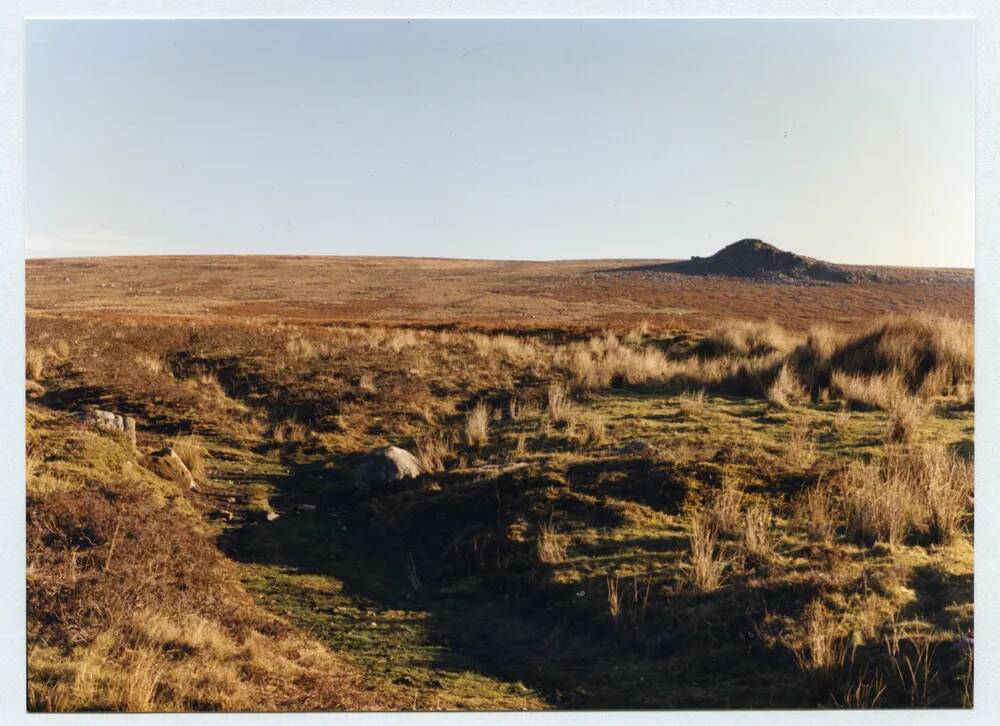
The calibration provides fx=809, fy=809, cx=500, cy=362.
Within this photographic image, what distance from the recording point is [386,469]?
35.3 feet

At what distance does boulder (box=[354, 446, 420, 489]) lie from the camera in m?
10.7

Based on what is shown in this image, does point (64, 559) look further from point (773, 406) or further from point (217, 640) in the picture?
point (773, 406)

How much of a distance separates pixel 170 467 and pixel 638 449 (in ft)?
19.7

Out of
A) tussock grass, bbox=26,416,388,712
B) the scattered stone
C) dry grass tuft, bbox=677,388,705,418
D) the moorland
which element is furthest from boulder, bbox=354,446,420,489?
dry grass tuft, bbox=677,388,705,418

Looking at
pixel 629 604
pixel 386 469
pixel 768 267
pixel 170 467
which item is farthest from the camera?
pixel 768 267

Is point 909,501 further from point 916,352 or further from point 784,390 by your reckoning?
point 916,352

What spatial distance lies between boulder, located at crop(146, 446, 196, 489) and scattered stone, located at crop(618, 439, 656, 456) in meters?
5.62

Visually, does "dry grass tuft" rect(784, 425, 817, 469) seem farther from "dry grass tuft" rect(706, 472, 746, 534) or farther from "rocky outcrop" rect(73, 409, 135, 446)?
"rocky outcrop" rect(73, 409, 135, 446)

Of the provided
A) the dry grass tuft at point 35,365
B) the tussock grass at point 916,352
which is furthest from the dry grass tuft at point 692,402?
the dry grass tuft at point 35,365

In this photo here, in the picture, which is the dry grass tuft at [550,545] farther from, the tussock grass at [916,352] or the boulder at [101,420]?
the tussock grass at [916,352]

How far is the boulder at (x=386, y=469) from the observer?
10.7 meters

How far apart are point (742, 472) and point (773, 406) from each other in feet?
14.2

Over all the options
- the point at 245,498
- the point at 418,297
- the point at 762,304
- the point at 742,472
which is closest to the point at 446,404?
the point at 245,498

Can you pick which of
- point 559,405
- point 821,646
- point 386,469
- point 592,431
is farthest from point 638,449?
point 821,646
